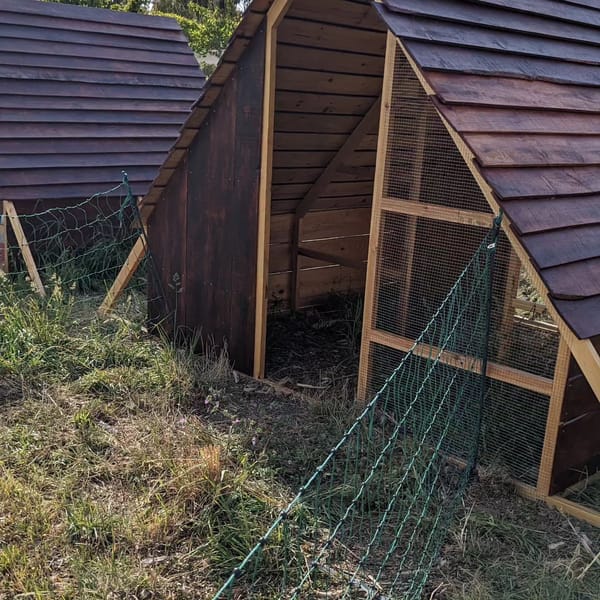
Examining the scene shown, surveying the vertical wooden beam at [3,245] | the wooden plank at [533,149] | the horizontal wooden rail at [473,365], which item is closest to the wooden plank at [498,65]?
the wooden plank at [533,149]

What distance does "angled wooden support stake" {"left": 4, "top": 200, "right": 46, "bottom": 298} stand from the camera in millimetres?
6492

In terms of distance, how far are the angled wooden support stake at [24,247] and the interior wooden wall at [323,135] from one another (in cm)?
199

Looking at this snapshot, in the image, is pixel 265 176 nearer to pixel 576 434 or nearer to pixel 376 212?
pixel 376 212

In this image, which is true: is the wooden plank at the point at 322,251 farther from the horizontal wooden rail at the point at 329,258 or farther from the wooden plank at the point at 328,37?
the wooden plank at the point at 328,37

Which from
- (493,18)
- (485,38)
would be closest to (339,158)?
(493,18)

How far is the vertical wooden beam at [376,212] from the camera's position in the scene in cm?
409

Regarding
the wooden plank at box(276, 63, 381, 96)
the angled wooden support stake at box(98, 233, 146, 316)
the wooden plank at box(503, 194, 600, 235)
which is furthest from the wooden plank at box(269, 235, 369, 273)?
the wooden plank at box(503, 194, 600, 235)

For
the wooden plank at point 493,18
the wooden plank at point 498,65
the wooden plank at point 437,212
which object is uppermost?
the wooden plank at point 493,18

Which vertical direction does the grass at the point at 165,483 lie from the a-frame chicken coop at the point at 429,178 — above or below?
below

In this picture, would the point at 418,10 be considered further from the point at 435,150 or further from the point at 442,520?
the point at 442,520

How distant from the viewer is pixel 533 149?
3.69 m

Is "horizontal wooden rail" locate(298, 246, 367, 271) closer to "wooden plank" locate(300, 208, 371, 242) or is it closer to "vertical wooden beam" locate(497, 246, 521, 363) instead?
"wooden plank" locate(300, 208, 371, 242)

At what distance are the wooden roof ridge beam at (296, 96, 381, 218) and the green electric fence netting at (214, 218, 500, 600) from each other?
224 cm

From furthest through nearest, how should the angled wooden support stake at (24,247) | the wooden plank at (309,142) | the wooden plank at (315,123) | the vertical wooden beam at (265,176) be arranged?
the angled wooden support stake at (24,247)
the wooden plank at (309,142)
the wooden plank at (315,123)
the vertical wooden beam at (265,176)
